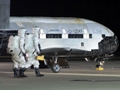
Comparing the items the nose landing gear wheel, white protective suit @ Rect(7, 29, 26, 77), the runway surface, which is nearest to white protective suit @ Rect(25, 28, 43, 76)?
white protective suit @ Rect(7, 29, 26, 77)

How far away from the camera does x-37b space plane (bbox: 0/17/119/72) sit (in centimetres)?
2184

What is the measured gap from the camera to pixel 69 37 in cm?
2228

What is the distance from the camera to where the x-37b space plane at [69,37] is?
21.8 metres

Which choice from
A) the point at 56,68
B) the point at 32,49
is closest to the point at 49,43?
the point at 56,68

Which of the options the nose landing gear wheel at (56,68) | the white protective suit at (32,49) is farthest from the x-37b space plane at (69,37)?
the white protective suit at (32,49)

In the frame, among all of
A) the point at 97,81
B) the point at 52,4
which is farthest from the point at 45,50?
the point at 52,4

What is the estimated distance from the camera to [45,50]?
21.9 m

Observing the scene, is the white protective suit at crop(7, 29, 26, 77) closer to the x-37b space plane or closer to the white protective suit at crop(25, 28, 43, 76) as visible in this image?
the white protective suit at crop(25, 28, 43, 76)

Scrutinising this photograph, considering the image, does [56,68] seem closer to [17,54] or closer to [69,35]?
[69,35]

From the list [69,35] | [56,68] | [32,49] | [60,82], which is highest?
[69,35]

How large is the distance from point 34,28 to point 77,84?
4667 mm

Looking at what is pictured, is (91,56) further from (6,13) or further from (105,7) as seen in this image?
(105,7)

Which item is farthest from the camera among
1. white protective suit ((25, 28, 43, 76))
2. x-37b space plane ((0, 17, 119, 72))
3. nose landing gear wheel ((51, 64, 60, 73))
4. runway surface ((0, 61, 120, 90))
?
x-37b space plane ((0, 17, 119, 72))

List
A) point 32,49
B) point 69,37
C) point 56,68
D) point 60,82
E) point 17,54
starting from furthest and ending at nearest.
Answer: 1. point 69,37
2. point 56,68
3. point 32,49
4. point 17,54
5. point 60,82
